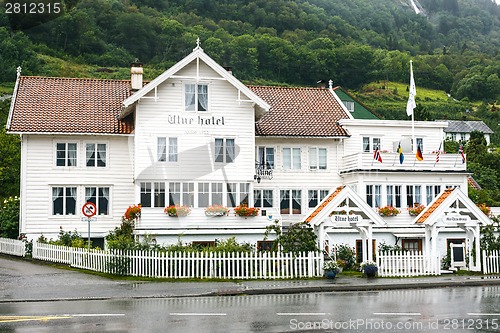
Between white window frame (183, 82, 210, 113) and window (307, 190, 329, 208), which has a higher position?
white window frame (183, 82, 210, 113)

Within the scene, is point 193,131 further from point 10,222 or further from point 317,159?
point 10,222

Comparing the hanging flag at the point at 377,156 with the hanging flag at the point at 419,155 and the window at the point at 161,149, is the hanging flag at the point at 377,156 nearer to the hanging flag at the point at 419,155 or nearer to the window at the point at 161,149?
the hanging flag at the point at 419,155

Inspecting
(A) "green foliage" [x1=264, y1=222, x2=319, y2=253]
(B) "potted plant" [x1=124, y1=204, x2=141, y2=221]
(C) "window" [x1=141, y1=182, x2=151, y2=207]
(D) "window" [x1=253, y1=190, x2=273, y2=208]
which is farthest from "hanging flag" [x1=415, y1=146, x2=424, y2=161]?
(B) "potted plant" [x1=124, y1=204, x2=141, y2=221]

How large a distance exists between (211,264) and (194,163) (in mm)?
10310

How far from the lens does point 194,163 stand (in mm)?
39250

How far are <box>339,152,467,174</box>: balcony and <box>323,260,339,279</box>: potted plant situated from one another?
1205cm

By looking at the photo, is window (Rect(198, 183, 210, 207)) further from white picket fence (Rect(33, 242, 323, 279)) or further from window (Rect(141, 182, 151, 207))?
white picket fence (Rect(33, 242, 323, 279))

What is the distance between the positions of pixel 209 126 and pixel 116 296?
17198 millimetres

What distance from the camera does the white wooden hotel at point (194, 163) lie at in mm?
38531

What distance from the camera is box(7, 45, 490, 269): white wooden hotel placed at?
38.5 m

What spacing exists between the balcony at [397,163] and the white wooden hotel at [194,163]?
2.3 inches

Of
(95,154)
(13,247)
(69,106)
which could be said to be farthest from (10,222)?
(69,106)

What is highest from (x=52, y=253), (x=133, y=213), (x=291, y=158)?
(x=291, y=158)

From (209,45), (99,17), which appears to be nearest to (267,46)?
(209,45)
